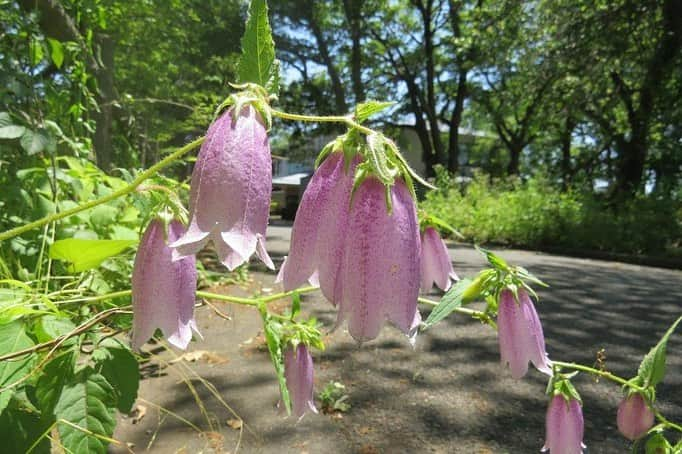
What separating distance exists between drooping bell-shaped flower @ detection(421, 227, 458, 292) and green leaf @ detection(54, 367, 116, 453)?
2.35 ft

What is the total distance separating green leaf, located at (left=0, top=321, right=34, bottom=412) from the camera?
75cm

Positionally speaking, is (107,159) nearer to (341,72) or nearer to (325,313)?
(325,313)

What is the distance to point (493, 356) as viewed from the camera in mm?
3252

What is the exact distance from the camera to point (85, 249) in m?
0.89

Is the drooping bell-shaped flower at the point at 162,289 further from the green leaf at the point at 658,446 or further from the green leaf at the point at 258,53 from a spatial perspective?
the green leaf at the point at 658,446

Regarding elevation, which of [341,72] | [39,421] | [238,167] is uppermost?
[341,72]

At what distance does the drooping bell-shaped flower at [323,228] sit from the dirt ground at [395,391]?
0.63 meters

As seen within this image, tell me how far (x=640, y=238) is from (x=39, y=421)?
32.7ft

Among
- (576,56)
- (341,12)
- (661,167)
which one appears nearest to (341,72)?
(341,12)

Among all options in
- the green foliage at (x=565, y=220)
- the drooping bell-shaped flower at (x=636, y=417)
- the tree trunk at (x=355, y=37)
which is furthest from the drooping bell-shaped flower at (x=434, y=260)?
the tree trunk at (x=355, y=37)

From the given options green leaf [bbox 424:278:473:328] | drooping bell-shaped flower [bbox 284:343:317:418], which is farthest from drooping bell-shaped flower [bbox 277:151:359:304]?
drooping bell-shaped flower [bbox 284:343:317:418]

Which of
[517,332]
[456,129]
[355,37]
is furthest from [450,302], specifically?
[456,129]

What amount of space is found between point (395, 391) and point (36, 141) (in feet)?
7.07

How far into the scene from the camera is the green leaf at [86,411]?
77cm
